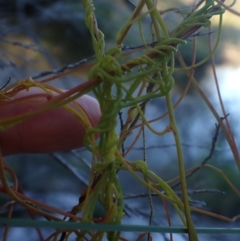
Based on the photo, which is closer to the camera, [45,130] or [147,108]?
[45,130]

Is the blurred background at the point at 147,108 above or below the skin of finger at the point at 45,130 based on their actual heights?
above

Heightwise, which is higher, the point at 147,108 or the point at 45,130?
the point at 147,108

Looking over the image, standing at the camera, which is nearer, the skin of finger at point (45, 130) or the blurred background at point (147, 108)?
the skin of finger at point (45, 130)

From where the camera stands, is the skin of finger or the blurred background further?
the blurred background

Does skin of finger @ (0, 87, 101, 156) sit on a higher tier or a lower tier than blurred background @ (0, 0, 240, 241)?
lower
